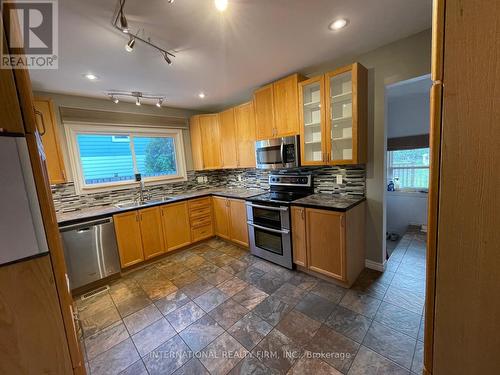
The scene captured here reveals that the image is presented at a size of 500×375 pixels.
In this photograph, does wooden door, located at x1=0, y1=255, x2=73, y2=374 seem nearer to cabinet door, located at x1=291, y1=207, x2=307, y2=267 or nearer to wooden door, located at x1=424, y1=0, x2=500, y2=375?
wooden door, located at x1=424, y1=0, x2=500, y2=375

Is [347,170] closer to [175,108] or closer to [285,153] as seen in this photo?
[285,153]

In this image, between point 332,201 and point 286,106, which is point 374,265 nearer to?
point 332,201

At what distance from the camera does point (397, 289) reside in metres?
2.15

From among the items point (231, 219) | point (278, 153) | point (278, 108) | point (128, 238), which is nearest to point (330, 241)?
point (278, 153)

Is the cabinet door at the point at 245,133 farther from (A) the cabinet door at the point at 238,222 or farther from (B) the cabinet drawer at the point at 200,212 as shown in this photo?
(B) the cabinet drawer at the point at 200,212

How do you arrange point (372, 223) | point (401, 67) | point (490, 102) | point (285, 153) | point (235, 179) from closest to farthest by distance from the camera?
point (490, 102) → point (401, 67) → point (372, 223) → point (285, 153) → point (235, 179)

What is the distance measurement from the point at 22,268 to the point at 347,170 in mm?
2763

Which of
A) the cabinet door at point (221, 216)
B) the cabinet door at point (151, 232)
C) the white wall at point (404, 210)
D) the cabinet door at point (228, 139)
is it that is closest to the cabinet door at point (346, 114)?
the cabinet door at point (228, 139)

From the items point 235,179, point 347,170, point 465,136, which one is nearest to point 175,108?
point 235,179

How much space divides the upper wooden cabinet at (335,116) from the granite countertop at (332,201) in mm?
445

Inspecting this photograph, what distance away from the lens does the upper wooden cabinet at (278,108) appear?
2.62 meters

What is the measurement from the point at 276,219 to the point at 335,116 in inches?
57.4

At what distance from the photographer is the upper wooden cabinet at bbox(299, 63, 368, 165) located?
217 cm

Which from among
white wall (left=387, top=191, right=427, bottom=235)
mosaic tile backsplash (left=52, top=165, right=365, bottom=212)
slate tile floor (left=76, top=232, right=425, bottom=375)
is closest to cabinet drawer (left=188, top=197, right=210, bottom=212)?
mosaic tile backsplash (left=52, top=165, right=365, bottom=212)
